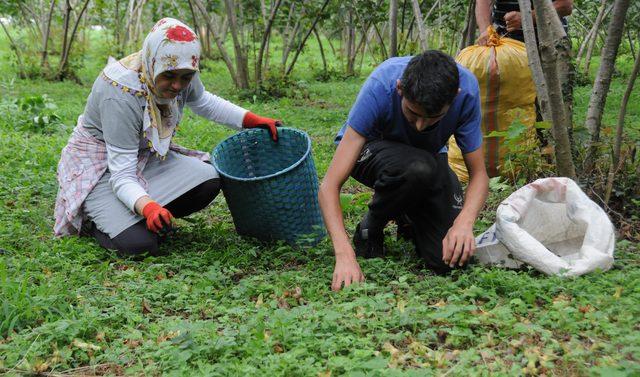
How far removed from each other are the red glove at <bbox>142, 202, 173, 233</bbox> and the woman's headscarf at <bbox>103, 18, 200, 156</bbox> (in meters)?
0.42

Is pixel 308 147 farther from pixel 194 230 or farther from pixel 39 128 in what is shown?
pixel 39 128

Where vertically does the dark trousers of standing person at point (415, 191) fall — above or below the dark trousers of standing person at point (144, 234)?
above

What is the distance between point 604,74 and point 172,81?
2.25 metres

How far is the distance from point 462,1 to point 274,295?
596 cm

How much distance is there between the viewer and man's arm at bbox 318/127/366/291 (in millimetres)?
2828

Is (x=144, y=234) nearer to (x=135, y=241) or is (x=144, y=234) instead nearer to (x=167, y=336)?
(x=135, y=241)

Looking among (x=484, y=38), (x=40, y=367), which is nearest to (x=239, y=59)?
(x=484, y=38)

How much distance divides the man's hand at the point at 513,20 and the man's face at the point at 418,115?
6.16ft

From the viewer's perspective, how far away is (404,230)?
11.6ft

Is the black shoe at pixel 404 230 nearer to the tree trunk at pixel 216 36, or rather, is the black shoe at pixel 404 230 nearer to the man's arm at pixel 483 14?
the man's arm at pixel 483 14

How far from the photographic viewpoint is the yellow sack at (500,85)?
4.40 meters

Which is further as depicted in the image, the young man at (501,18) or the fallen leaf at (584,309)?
the young man at (501,18)

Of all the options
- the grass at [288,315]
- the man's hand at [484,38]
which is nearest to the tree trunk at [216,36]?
the man's hand at [484,38]

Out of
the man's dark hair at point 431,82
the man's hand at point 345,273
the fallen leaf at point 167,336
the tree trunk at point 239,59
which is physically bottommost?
the tree trunk at point 239,59
